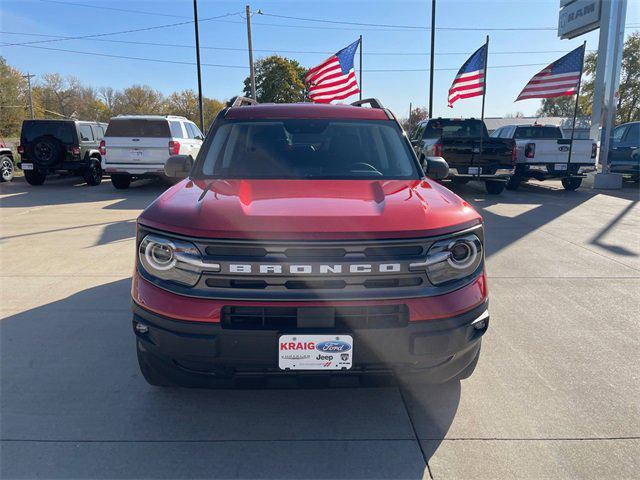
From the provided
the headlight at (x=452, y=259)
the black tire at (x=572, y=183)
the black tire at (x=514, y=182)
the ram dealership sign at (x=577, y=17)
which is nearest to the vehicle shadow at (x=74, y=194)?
the headlight at (x=452, y=259)

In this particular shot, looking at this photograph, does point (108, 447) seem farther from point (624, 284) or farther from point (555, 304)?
point (624, 284)

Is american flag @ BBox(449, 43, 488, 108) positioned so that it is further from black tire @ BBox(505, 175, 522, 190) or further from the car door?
the car door

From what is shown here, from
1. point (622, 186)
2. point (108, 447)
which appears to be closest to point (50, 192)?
point (108, 447)

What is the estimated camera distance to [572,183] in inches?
571

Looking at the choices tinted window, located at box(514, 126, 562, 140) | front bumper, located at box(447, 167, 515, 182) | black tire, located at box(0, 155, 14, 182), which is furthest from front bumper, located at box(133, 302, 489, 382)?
black tire, located at box(0, 155, 14, 182)

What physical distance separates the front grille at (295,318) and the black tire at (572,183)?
45.8ft

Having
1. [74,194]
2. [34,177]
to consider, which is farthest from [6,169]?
[74,194]

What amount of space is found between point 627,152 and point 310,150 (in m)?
15.3

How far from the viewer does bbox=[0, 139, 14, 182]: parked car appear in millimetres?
15391

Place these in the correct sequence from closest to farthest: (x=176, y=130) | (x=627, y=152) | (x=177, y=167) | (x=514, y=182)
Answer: (x=177, y=167) < (x=176, y=130) < (x=514, y=182) < (x=627, y=152)

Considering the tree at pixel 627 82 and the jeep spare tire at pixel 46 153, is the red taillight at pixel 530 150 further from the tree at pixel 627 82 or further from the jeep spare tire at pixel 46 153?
the tree at pixel 627 82

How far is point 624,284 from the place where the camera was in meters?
5.36

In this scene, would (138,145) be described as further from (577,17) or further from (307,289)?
(577,17)

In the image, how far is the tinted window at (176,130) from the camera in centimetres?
1331
